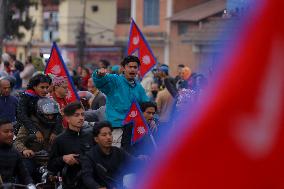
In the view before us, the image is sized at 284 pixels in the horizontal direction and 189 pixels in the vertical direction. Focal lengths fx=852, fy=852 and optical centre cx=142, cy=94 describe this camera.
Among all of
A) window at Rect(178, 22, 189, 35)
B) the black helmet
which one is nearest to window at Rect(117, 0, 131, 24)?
window at Rect(178, 22, 189, 35)

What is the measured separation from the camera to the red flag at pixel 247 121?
2293mm

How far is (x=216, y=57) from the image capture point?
2393 millimetres

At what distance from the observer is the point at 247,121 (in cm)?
229

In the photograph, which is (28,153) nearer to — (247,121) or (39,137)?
(39,137)

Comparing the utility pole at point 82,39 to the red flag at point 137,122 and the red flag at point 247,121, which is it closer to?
the red flag at point 137,122

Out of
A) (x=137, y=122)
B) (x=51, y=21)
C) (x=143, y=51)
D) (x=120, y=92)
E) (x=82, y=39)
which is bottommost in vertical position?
(x=82, y=39)

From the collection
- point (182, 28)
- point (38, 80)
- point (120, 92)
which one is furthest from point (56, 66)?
point (182, 28)

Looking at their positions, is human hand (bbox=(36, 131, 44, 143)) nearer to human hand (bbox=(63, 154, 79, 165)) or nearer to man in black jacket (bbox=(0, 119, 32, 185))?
man in black jacket (bbox=(0, 119, 32, 185))

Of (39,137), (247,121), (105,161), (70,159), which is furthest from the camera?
(39,137)

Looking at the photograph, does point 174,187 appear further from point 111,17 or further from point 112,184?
point 111,17

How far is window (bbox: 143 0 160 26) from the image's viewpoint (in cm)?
5009

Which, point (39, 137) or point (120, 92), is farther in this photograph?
point (120, 92)

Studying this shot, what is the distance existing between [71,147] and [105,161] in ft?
2.29

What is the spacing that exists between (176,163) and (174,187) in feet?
0.22
